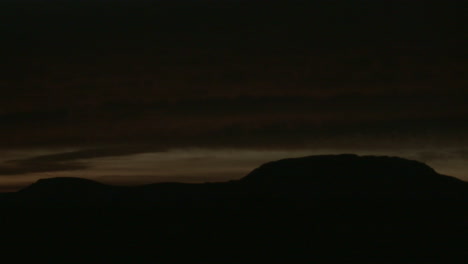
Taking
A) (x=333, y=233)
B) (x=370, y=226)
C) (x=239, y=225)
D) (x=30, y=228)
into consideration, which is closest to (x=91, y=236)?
(x=30, y=228)

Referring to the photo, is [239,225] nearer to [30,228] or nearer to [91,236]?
[91,236]

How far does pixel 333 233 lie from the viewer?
135125 millimetres

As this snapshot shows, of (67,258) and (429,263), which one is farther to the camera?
(67,258)

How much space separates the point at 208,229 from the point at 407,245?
4207 cm

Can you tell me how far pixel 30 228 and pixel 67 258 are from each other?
34.0 metres

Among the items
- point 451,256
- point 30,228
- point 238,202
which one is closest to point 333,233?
point 451,256

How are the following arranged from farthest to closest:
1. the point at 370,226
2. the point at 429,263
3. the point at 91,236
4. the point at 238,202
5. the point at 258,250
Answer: the point at 238,202, the point at 370,226, the point at 91,236, the point at 258,250, the point at 429,263

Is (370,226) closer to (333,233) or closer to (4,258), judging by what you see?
(333,233)

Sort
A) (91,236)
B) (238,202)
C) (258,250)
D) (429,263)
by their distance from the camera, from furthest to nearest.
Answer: (238,202), (91,236), (258,250), (429,263)

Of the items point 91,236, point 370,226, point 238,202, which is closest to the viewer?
point 91,236

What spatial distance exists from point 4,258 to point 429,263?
67.9 meters

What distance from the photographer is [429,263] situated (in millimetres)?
97625

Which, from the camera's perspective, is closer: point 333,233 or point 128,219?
point 333,233

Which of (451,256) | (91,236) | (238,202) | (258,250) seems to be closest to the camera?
(451,256)
